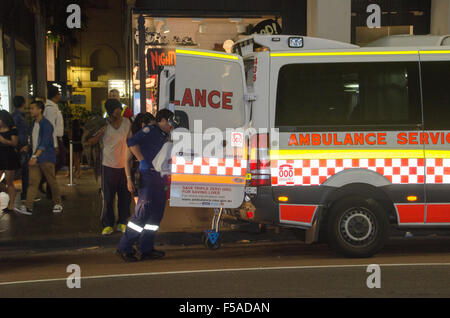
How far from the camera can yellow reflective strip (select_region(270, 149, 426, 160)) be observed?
746 centimetres

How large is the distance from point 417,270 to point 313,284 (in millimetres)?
1316

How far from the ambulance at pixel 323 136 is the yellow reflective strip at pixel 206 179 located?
0.01 meters

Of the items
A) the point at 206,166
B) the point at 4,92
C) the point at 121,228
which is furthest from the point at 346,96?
the point at 4,92

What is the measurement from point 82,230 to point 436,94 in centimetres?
534

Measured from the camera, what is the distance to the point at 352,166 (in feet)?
24.7

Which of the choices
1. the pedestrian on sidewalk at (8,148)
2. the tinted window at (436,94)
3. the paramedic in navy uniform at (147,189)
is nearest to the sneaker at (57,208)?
the pedestrian on sidewalk at (8,148)

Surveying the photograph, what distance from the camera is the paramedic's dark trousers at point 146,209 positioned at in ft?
25.0

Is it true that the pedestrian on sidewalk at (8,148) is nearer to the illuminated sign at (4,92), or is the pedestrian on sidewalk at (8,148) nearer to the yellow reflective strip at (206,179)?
the illuminated sign at (4,92)

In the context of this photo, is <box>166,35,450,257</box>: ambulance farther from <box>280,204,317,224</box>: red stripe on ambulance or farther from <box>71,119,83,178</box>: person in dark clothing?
<box>71,119,83,178</box>: person in dark clothing

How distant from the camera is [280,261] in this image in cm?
755
